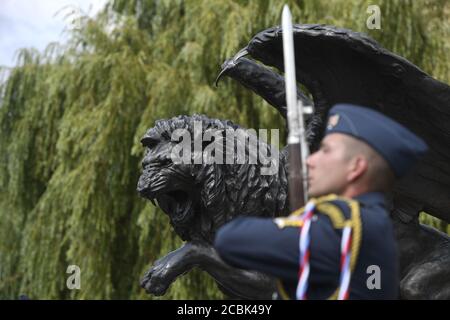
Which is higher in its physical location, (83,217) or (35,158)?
(35,158)

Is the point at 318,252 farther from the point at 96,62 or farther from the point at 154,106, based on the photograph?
the point at 96,62

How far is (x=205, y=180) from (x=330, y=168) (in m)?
1.68

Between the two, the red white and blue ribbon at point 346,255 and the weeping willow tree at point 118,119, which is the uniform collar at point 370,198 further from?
the weeping willow tree at point 118,119

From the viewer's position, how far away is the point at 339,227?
1.63 metres

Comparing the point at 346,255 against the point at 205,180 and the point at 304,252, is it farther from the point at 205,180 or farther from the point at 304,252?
the point at 205,180

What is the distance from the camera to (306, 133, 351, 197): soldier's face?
1671 millimetres

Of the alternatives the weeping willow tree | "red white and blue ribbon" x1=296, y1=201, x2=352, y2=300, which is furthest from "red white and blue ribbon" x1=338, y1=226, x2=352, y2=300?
the weeping willow tree

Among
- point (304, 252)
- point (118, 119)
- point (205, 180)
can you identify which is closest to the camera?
point (304, 252)

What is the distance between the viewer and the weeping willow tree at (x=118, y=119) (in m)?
7.36

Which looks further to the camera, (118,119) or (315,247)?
(118,119)

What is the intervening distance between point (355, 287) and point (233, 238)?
0.26 metres

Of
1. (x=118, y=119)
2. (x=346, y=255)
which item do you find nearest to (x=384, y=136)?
(x=346, y=255)
